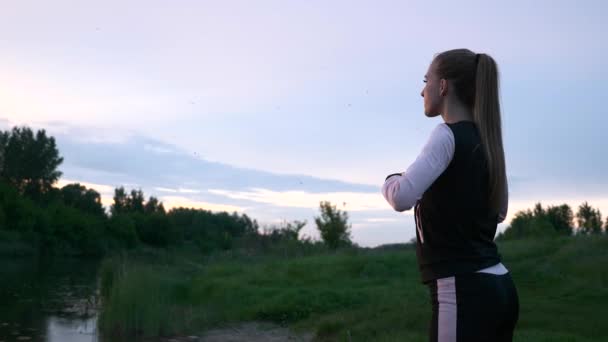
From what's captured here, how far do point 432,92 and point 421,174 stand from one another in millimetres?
421

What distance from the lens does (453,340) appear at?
2.09m

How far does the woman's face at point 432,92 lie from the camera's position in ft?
7.57

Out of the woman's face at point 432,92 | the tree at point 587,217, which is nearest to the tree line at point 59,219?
the tree at point 587,217

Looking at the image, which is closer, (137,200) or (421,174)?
(421,174)

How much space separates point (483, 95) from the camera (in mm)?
2238

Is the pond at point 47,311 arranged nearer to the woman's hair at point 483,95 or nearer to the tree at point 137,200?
the woman's hair at point 483,95

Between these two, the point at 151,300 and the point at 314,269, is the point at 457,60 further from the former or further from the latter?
the point at 314,269

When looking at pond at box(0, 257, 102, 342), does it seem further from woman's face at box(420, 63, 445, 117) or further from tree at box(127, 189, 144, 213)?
tree at box(127, 189, 144, 213)

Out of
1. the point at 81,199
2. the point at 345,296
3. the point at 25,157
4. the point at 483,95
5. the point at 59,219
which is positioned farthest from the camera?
the point at 81,199

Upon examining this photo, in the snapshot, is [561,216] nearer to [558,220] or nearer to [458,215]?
[558,220]

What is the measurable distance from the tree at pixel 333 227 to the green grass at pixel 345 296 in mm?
13266

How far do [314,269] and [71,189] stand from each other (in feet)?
240

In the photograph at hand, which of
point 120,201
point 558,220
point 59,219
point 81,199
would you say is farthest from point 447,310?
point 120,201

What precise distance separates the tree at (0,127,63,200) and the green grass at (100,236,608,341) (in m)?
57.3
